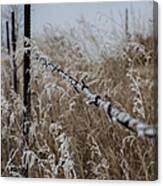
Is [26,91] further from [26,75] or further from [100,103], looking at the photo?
[100,103]

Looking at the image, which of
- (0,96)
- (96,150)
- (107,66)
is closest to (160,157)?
(96,150)

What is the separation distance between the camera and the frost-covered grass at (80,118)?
211 cm

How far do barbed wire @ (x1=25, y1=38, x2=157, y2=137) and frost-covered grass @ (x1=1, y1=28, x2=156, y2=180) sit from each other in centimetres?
2

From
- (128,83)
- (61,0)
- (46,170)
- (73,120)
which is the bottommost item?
(46,170)

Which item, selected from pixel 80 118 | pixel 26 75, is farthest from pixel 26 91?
pixel 80 118

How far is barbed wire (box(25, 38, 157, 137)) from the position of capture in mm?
2111

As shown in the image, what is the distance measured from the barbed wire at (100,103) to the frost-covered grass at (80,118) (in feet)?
0.05

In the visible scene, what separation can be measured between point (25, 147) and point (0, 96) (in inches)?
8.3

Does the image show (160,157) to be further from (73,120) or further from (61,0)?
(61,0)

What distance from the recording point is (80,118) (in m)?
2.16

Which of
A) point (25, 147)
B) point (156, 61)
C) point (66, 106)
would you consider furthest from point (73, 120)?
point (156, 61)

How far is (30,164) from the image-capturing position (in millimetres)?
2207

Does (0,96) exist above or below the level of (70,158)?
above

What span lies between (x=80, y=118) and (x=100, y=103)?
9 centimetres
